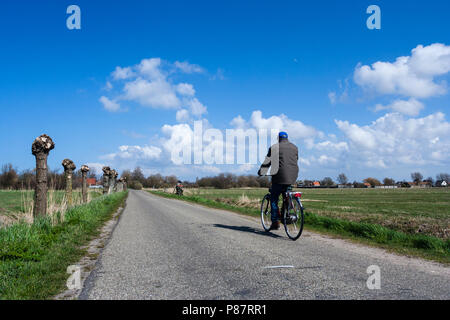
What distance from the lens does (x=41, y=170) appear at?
9.54 meters

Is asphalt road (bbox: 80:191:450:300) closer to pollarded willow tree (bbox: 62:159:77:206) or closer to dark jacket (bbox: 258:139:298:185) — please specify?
dark jacket (bbox: 258:139:298:185)

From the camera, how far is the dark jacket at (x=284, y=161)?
25.7ft

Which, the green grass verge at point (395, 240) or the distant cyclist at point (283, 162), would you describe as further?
the distant cyclist at point (283, 162)

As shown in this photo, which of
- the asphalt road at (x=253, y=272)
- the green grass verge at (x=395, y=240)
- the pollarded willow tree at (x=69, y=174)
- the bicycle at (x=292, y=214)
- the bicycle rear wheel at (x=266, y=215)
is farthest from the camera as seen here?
the pollarded willow tree at (x=69, y=174)

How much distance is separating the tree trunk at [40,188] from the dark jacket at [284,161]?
692 cm

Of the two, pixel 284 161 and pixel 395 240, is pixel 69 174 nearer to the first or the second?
pixel 284 161

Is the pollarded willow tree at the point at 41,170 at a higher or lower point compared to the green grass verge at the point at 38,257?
higher

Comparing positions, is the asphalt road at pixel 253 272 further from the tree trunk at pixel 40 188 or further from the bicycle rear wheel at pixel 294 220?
the tree trunk at pixel 40 188

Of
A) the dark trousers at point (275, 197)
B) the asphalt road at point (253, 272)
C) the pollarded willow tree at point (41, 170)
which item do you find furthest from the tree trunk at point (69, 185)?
the dark trousers at point (275, 197)

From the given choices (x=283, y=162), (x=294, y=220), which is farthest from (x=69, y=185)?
(x=294, y=220)

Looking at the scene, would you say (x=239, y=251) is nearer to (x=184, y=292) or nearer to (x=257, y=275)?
(x=257, y=275)

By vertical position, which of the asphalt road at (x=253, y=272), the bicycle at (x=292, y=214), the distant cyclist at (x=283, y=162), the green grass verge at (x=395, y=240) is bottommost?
the green grass verge at (x=395, y=240)

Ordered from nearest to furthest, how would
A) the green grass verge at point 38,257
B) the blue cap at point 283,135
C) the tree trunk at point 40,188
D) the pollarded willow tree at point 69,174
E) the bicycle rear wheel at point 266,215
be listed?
1. the green grass verge at point 38,257
2. the blue cap at point 283,135
3. the bicycle rear wheel at point 266,215
4. the tree trunk at point 40,188
5. the pollarded willow tree at point 69,174

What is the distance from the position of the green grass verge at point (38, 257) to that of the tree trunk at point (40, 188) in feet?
3.82
